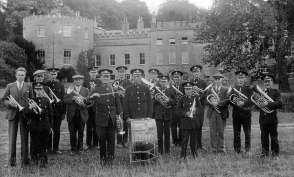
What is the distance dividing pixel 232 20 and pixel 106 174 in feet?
74.7

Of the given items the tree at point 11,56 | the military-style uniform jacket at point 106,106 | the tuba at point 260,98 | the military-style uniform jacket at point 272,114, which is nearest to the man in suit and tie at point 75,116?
the military-style uniform jacket at point 106,106

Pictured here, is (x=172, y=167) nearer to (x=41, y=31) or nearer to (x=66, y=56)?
(x=66, y=56)

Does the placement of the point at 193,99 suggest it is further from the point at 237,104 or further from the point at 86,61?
the point at 86,61

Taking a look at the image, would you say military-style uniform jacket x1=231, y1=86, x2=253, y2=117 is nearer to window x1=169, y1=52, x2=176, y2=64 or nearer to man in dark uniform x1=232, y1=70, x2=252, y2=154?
man in dark uniform x1=232, y1=70, x2=252, y2=154

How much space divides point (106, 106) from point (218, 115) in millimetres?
3557

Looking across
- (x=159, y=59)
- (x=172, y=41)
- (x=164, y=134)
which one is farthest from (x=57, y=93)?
(x=172, y=41)

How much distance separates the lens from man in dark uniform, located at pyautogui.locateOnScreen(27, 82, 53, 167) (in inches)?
323

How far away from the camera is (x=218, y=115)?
1004 cm

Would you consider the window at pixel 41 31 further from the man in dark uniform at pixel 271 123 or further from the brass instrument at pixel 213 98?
the man in dark uniform at pixel 271 123

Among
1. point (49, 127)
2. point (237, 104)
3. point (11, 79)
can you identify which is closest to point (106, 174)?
point (49, 127)

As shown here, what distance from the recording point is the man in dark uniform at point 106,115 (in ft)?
27.6

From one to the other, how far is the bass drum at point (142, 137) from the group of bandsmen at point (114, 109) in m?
0.61

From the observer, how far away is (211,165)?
7.96 metres

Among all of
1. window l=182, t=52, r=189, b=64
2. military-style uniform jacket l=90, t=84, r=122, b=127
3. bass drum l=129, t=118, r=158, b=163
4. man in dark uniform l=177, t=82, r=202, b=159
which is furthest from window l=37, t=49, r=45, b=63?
bass drum l=129, t=118, r=158, b=163
